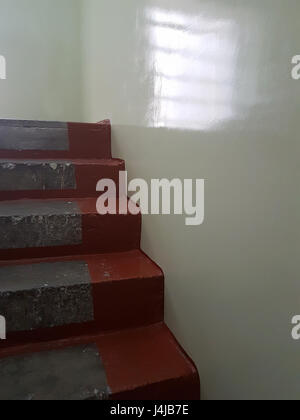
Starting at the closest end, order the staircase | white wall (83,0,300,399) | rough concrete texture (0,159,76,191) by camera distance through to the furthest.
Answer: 1. white wall (83,0,300,399)
2. the staircase
3. rough concrete texture (0,159,76,191)

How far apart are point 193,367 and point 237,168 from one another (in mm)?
503

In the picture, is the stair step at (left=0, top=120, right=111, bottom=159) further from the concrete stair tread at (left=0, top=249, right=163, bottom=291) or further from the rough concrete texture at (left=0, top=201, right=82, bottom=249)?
the concrete stair tread at (left=0, top=249, right=163, bottom=291)

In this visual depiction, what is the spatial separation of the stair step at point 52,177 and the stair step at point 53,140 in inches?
4.6

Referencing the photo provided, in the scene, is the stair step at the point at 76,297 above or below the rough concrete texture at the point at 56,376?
above

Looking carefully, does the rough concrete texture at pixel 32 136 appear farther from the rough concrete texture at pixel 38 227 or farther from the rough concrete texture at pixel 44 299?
the rough concrete texture at pixel 44 299

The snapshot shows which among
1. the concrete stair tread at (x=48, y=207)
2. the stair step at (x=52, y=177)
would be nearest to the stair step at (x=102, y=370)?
the concrete stair tread at (x=48, y=207)

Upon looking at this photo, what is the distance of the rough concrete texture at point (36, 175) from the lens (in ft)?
3.50

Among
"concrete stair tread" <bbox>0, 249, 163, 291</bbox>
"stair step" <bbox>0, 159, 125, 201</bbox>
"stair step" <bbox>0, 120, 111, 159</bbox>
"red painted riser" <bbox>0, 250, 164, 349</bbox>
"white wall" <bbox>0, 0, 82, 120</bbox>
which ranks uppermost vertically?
"white wall" <bbox>0, 0, 82, 120</bbox>

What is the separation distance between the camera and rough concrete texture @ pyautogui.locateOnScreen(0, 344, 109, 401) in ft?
1.99

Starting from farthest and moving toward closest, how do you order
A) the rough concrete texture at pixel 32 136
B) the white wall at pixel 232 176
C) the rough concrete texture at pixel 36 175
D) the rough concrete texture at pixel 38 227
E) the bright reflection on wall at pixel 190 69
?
the rough concrete texture at pixel 32 136, the rough concrete texture at pixel 36 175, the rough concrete texture at pixel 38 227, the bright reflection on wall at pixel 190 69, the white wall at pixel 232 176

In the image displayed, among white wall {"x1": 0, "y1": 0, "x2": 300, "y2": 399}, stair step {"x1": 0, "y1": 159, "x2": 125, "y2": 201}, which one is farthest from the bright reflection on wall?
stair step {"x1": 0, "y1": 159, "x2": 125, "y2": 201}

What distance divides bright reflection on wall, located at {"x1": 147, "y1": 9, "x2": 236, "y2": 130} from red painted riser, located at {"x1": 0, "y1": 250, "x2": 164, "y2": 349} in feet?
1.47

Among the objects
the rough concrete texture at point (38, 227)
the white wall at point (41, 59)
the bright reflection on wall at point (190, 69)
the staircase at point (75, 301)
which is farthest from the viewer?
the white wall at point (41, 59)

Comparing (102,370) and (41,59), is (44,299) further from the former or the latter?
(41,59)
